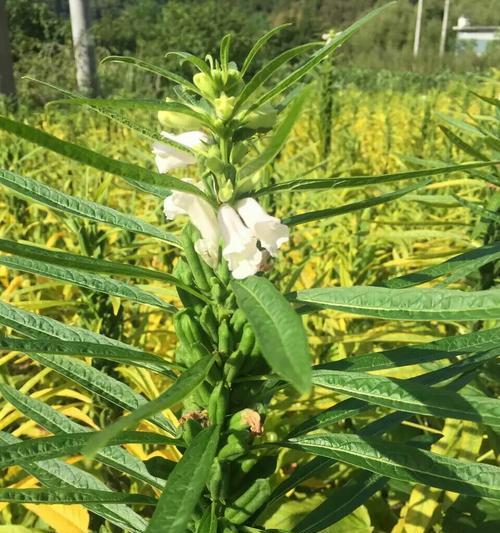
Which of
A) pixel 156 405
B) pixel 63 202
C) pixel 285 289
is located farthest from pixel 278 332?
pixel 285 289

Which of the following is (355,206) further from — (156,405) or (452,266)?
(156,405)

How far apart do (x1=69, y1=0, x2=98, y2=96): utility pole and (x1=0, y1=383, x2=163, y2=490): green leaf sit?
6.36 m

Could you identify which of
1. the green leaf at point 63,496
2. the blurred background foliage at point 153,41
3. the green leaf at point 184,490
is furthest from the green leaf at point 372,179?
the blurred background foliage at point 153,41

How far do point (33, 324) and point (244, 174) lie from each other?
24cm

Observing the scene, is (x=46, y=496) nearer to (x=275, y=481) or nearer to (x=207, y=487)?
(x=207, y=487)

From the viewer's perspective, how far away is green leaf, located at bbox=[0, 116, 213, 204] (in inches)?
13.9

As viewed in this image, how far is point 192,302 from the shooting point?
59 centimetres

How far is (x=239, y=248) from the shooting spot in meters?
0.49

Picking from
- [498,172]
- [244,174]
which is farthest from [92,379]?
[498,172]

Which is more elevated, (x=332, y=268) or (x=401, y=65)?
(x=401, y=65)

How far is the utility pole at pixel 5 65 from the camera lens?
635cm

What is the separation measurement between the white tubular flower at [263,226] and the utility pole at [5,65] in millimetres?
6419

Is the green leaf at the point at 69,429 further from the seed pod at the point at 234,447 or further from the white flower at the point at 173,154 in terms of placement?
the white flower at the point at 173,154

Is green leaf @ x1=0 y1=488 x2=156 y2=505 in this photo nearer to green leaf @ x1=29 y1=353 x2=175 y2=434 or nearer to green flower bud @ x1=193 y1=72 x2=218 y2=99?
green leaf @ x1=29 y1=353 x2=175 y2=434
